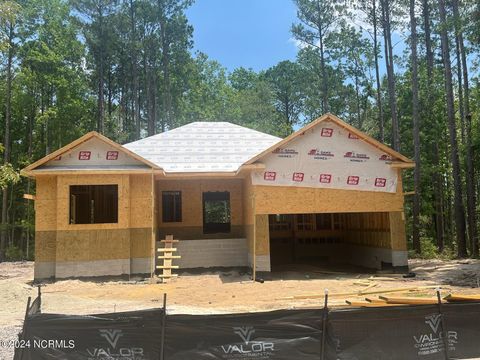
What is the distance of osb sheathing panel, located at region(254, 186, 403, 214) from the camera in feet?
52.2

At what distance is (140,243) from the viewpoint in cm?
1633

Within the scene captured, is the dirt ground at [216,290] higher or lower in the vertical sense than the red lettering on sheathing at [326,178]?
lower

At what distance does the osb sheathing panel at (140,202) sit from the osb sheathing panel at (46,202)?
2.75 meters

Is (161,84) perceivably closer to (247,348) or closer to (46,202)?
(46,202)

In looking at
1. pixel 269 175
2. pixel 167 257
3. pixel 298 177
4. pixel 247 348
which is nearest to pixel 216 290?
pixel 167 257

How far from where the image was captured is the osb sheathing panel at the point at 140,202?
16.4 metres

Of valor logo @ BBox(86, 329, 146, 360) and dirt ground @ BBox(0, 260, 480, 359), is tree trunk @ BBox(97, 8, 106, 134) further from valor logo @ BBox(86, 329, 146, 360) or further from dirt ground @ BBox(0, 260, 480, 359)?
valor logo @ BBox(86, 329, 146, 360)

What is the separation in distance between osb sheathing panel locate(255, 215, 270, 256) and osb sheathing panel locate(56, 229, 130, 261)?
463 centimetres

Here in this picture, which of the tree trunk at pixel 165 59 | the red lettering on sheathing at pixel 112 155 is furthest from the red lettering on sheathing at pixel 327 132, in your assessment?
the tree trunk at pixel 165 59

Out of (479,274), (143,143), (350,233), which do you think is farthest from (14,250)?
(479,274)

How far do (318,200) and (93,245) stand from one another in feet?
26.9

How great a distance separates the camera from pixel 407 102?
3231 centimetres

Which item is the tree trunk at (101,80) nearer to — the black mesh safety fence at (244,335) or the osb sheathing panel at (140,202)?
the osb sheathing panel at (140,202)

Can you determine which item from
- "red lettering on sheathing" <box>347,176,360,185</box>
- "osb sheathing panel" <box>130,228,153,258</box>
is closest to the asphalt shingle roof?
"osb sheathing panel" <box>130,228,153,258</box>
